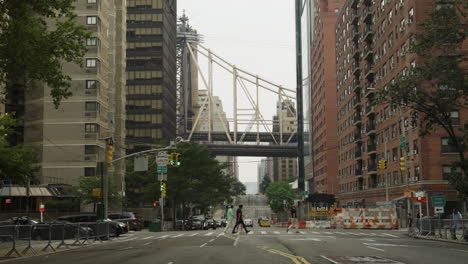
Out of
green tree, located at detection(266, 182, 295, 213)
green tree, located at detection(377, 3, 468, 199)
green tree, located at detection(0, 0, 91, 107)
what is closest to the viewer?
green tree, located at detection(0, 0, 91, 107)

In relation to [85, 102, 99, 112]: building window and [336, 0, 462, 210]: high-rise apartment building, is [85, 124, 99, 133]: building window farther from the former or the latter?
[336, 0, 462, 210]: high-rise apartment building

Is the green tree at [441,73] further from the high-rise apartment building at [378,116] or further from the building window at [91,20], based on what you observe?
the building window at [91,20]

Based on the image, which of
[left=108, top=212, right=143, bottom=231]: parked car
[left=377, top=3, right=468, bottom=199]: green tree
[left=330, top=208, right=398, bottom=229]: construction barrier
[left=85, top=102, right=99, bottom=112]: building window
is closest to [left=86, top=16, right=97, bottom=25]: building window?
[left=85, top=102, right=99, bottom=112]: building window

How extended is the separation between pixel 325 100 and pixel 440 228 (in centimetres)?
10030

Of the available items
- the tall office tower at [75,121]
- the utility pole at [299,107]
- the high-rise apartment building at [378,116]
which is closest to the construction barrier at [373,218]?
the high-rise apartment building at [378,116]

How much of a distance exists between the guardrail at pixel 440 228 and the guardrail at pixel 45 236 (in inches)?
811

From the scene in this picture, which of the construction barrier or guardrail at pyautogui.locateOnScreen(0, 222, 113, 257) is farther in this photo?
the construction barrier

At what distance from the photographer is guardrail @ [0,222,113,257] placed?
23.6 meters

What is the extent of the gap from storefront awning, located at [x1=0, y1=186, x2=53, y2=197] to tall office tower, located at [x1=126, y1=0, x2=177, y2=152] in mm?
46027

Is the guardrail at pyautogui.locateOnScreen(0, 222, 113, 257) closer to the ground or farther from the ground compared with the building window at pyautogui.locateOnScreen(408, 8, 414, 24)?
closer to the ground

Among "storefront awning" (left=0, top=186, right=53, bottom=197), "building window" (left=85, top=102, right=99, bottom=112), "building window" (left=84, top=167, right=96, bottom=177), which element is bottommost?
"storefront awning" (left=0, top=186, right=53, bottom=197)

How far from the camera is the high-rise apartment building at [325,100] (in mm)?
Answer: 130125

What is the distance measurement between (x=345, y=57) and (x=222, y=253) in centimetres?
9108

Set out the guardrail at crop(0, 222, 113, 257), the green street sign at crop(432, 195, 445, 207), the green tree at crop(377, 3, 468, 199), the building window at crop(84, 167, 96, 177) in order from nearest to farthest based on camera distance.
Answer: the guardrail at crop(0, 222, 113, 257) < the green tree at crop(377, 3, 468, 199) < the green street sign at crop(432, 195, 445, 207) < the building window at crop(84, 167, 96, 177)
